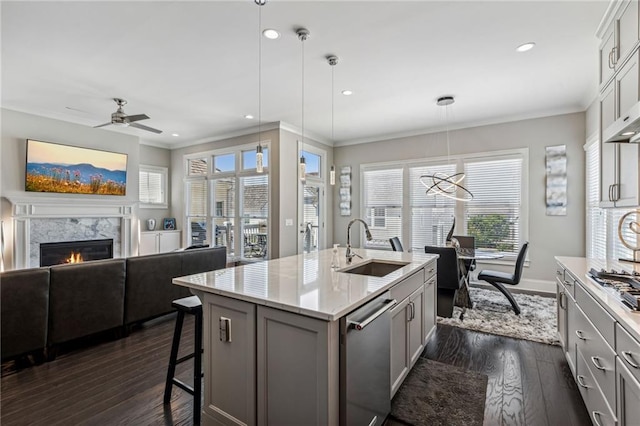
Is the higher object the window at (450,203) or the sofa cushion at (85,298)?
the window at (450,203)

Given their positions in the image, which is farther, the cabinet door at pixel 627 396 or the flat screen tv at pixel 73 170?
the flat screen tv at pixel 73 170

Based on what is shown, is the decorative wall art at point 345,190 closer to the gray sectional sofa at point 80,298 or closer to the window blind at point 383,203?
the window blind at point 383,203

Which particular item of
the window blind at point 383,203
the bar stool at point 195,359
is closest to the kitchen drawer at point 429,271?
the bar stool at point 195,359

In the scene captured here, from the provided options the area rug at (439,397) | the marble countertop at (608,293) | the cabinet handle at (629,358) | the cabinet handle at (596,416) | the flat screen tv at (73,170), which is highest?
the flat screen tv at (73,170)

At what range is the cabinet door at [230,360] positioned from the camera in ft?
5.47

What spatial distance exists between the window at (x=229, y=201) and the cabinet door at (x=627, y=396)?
5.02 m

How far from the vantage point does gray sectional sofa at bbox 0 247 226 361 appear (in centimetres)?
255

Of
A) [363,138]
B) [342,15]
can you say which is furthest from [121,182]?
[342,15]

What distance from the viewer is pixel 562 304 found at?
264 centimetres

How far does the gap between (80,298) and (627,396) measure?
4.02 m

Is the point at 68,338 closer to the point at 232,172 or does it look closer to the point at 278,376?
the point at 278,376

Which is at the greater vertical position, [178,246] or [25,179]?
[25,179]

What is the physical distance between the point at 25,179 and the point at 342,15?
5629 mm

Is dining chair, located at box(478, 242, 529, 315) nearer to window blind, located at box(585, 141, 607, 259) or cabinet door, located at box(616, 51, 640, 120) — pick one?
window blind, located at box(585, 141, 607, 259)
